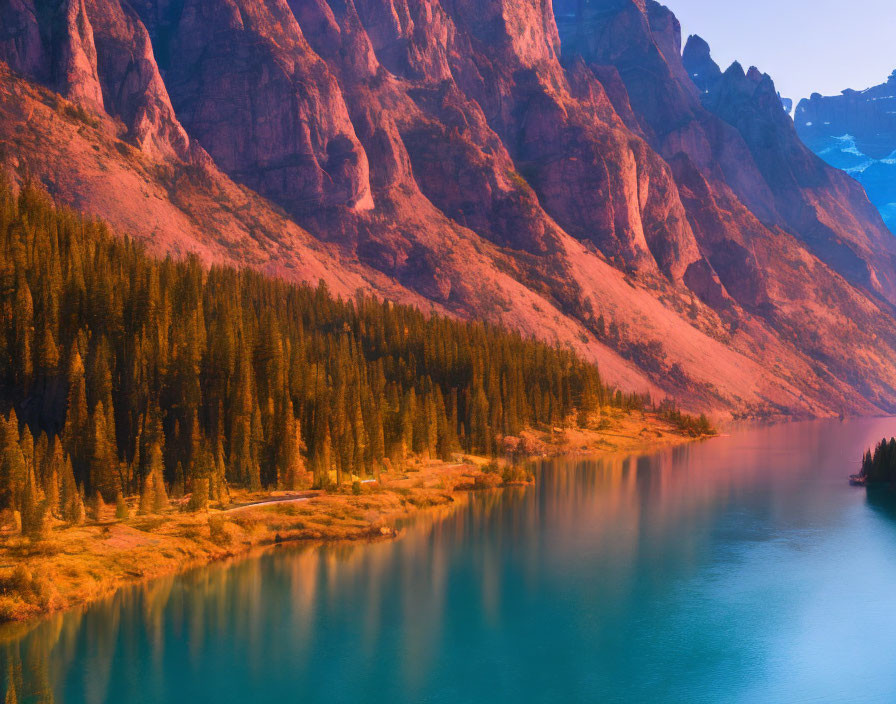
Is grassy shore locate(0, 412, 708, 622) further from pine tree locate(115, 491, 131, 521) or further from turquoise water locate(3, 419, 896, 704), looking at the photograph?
turquoise water locate(3, 419, 896, 704)

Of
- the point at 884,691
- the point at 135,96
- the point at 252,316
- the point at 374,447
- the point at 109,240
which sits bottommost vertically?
the point at 884,691

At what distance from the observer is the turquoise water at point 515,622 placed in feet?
124

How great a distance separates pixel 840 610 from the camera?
49375 mm

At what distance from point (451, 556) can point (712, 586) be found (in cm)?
1779

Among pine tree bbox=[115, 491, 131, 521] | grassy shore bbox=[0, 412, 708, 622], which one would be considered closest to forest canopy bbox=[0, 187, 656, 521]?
pine tree bbox=[115, 491, 131, 521]

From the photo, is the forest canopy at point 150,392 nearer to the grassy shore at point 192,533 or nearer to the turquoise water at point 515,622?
the grassy shore at point 192,533

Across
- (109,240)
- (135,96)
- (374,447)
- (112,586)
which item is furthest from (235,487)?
(135,96)

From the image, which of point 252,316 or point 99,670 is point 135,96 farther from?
point 99,670

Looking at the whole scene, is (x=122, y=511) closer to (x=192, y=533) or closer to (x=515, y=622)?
(x=192, y=533)

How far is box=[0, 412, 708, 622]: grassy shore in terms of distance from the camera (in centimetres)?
4619

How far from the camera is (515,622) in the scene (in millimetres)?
46531

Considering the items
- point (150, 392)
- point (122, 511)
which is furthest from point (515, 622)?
point (150, 392)

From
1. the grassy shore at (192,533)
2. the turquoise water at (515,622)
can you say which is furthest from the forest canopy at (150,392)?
the turquoise water at (515,622)

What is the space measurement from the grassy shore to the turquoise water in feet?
6.26
